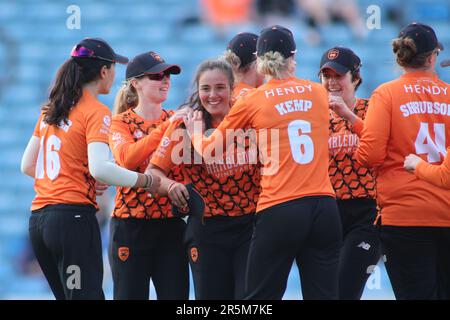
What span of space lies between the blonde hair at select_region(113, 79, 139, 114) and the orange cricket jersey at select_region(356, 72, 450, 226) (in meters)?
1.46

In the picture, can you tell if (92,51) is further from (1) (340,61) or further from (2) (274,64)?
(1) (340,61)

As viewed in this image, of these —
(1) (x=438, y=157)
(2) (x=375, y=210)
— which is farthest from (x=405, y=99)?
(2) (x=375, y=210)

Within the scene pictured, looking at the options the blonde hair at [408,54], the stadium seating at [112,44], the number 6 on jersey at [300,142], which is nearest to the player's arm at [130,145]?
the number 6 on jersey at [300,142]

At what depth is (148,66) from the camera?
5.14m

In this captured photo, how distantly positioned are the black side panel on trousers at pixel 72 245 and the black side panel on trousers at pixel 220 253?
0.53 m

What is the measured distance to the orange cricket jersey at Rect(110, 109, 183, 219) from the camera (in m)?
4.89

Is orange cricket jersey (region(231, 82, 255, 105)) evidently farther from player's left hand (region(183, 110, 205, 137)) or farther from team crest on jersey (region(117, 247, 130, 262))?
team crest on jersey (region(117, 247, 130, 262))

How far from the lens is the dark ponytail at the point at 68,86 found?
4.71 meters

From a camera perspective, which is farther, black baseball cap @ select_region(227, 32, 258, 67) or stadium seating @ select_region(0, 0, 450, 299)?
stadium seating @ select_region(0, 0, 450, 299)

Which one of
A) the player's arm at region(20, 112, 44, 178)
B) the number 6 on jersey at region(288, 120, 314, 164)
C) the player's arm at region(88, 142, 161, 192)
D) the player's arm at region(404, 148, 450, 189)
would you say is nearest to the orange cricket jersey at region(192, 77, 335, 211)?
the number 6 on jersey at region(288, 120, 314, 164)

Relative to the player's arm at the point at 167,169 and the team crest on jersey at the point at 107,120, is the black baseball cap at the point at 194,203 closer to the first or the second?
the player's arm at the point at 167,169

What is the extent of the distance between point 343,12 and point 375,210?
5888mm

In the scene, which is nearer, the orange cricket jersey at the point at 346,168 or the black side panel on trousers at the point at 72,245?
the black side panel on trousers at the point at 72,245

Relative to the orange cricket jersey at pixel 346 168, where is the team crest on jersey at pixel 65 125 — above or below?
above
